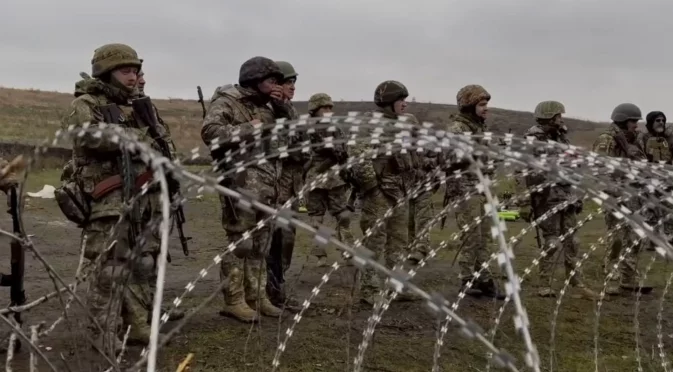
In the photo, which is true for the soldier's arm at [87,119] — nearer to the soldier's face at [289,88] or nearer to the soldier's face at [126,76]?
the soldier's face at [126,76]

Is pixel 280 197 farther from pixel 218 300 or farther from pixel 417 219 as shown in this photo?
pixel 417 219

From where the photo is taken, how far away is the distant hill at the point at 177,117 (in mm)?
26472

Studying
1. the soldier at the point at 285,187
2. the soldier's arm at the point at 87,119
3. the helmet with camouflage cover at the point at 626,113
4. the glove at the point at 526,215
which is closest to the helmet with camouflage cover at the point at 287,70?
the soldier at the point at 285,187

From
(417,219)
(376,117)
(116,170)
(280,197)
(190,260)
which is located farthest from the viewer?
(190,260)

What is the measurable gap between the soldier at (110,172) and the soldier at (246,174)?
2.51 feet

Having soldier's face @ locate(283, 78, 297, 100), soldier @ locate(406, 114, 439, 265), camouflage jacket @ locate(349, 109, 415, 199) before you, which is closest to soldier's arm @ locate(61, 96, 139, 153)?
soldier's face @ locate(283, 78, 297, 100)

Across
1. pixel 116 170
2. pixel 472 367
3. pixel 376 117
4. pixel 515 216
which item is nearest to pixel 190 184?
pixel 376 117

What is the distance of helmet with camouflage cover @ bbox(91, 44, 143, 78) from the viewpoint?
485 centimetres

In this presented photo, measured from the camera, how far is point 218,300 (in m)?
6.59

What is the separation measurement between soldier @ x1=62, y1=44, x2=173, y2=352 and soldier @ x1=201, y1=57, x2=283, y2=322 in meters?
0.77

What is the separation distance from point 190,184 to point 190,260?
7.23 metres

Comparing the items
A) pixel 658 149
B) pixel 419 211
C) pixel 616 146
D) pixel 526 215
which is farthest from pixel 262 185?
pixel 658 149

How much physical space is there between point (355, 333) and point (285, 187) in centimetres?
148

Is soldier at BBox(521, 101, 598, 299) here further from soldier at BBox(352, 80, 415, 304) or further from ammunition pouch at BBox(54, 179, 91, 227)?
ammunition pouch at BBox(54, 179, 91, 227)
